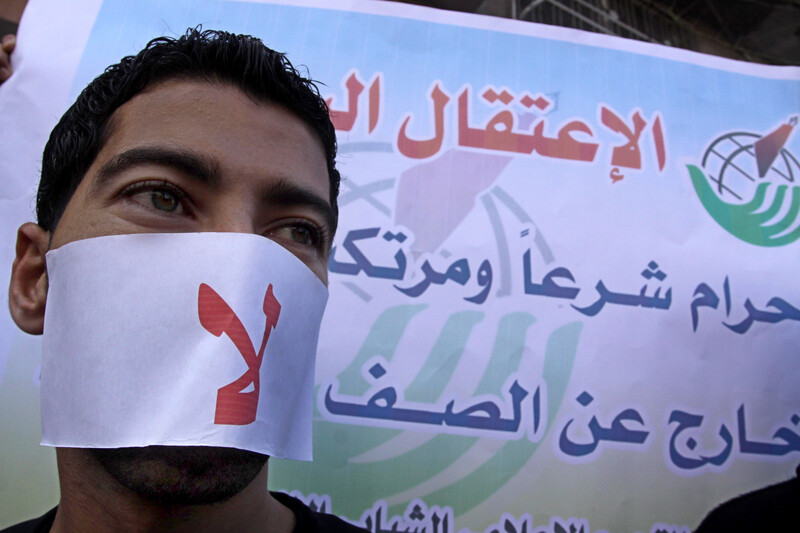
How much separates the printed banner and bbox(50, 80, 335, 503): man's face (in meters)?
0.43

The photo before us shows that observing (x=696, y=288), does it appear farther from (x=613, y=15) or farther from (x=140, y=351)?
(x=613, y=15)

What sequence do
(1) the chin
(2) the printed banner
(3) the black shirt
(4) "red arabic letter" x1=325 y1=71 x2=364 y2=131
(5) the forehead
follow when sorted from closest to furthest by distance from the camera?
(1) the chin
(5) the forehead
(3) the black shirt
(2) the printed banner
(4) "red arabic letter" x1=325 y1=71 x2=364 y2=131

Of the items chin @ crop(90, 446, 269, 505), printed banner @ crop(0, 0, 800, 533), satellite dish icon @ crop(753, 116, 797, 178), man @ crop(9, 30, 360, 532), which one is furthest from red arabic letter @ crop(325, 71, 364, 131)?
satellite dish icon @ crop(753, 116, 797, 178)

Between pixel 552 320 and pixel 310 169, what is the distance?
649 millimetres

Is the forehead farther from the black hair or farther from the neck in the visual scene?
the neck

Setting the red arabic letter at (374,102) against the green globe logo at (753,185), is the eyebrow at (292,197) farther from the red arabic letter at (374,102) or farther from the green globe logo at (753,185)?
the green globe logo at (753,185)

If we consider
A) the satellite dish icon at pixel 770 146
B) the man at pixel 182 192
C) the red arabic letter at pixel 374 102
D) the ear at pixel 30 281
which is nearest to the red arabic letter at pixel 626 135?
the satellite dish icon at pixel 770 146

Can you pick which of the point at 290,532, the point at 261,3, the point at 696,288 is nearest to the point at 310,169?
the point at 290,532

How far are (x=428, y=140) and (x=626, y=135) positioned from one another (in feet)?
1.59

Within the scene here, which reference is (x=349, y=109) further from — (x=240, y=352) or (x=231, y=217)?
(x=240, y=352)

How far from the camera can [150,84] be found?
0.77m

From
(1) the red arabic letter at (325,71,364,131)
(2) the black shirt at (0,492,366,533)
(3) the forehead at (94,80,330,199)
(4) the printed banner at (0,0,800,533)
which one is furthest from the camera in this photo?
(1) the red arabic letter at (325,71,364,131)

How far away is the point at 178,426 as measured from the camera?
57cm

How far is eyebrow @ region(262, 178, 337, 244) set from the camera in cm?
70
